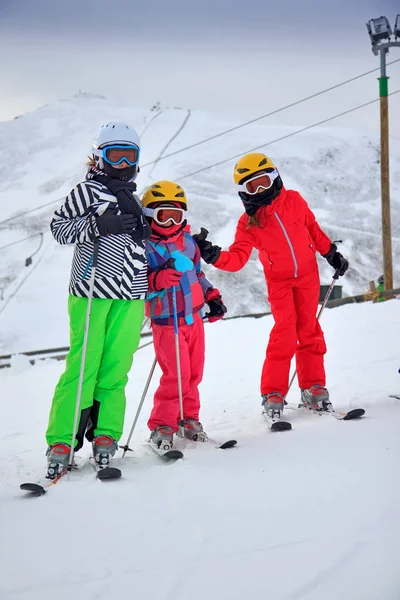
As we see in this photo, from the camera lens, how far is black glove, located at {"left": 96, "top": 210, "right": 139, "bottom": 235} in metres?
3.21

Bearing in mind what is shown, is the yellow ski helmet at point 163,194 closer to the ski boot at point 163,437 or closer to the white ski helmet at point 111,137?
the white ski helmet at point 111,137

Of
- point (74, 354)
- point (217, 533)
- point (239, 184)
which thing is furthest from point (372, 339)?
point (217, 533)

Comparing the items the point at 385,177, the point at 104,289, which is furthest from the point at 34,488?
the point at 385,177

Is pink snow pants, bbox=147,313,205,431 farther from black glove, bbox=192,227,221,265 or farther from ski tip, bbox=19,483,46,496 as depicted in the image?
ski tip, bbox=19,483,46,496

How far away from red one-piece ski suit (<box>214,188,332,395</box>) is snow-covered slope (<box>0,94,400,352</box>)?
13.7m

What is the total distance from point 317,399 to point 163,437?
110 cm

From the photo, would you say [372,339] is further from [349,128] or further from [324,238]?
[349,128]

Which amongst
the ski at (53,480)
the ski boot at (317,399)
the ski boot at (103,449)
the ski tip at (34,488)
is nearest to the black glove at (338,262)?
the ski boot at (317,399)

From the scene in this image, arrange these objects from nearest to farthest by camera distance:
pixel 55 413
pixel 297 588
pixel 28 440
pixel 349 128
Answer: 1. pixel 297 588
2. pixel 55 413
3. pixel 28 440
4. pixel 349 128

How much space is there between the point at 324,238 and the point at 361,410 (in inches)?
45.2

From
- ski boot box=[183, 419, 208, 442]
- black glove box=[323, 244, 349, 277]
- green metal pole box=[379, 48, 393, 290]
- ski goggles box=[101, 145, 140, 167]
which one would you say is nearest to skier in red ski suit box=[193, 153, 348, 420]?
black glove box=[323, 244, 349, 277]

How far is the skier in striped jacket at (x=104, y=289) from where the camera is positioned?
10.7ft

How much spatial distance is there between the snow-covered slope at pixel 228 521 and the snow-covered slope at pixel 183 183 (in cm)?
1444

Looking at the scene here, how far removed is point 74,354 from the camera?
330 cm
